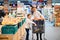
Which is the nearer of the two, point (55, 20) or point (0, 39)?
point (0, 39)

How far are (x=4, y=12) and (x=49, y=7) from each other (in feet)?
4.49

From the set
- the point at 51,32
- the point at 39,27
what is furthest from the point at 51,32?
the point at 39,27

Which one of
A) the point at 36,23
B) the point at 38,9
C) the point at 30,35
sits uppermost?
the point at 38,9

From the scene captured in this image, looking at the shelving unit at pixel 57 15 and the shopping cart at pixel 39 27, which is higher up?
the shelving unit at pixel 57 15

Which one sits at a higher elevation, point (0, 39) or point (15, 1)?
point (15, 1)

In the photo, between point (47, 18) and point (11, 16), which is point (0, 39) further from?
point (47, 18)

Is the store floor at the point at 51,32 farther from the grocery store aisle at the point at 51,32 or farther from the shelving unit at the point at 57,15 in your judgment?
the shelving unit at the point at 57,15

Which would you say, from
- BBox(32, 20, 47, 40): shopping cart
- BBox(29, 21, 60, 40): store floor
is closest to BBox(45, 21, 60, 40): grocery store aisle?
BBox(29, 21, 60, 40): store floor

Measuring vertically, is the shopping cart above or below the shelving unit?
below

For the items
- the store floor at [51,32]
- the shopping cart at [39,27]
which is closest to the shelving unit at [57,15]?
the store floor at [51,32]

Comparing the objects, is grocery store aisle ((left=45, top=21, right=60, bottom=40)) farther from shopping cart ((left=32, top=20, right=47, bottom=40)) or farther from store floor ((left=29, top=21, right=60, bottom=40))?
shopping cart ((left=32, top=20, right=47, bottom=40))

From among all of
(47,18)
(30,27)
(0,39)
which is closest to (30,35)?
(30,27)

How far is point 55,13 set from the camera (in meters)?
5.98

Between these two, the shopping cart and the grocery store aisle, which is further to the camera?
the grocery store aisle
